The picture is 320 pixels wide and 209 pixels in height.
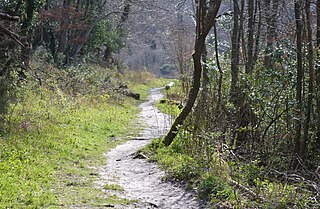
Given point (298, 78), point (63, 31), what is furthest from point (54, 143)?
point (63, 31)

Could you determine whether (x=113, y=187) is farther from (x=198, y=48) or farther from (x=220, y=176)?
(x=198, y=48)

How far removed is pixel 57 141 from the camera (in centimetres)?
1001

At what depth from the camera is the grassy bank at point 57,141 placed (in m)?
6.46

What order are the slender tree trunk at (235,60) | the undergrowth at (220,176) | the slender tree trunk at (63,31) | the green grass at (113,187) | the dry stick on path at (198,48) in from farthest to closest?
the slender tree trunk at (63,31) < the slender tree trunk at (235,60) < the dry stick on path at (198,48) < the green grass at (113,187) < the undergrowth at (220,176)

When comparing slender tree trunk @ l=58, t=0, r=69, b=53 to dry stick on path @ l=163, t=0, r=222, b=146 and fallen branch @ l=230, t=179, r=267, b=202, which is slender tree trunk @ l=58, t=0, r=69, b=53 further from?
fallen branch @ l=230, t=179, r=267, b=202

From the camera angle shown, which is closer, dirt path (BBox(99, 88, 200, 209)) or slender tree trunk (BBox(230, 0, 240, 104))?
dirt path (BBox(99, 88, 200, 209))

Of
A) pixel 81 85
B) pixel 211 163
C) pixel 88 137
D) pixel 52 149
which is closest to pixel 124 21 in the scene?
pixel 81 85

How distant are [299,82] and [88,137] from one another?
5.90m

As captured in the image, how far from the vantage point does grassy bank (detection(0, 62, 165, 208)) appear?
6.46m

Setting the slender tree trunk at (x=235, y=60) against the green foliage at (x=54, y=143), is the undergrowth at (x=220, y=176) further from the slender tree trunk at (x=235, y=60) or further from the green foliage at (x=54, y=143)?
the slender tree trunk at (x=235, y=60)

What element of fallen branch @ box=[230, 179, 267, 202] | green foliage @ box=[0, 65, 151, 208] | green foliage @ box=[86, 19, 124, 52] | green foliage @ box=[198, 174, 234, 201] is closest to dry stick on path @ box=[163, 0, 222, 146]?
green foliage @ box=[0, 65, 151, 208]

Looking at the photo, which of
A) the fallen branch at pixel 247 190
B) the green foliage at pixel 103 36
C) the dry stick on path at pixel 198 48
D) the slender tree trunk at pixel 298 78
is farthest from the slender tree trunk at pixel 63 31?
the fallen branch at pixel 247 190

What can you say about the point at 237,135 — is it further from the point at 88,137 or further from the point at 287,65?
the point at 88,137

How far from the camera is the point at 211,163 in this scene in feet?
24.4
